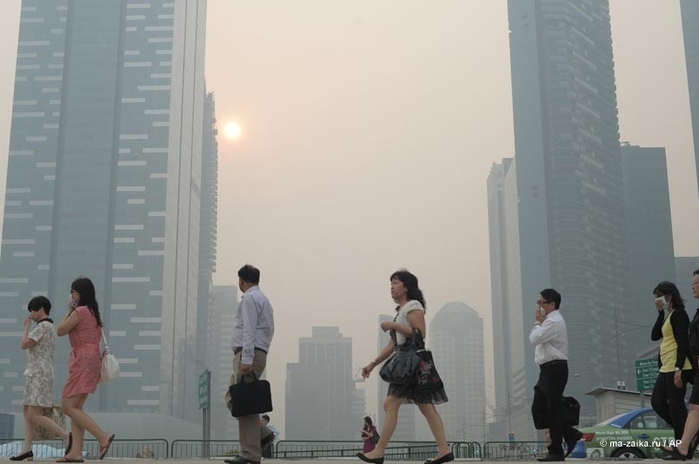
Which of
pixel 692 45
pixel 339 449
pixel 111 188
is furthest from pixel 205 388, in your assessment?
pixel 692 45

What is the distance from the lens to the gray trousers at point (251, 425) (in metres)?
8.55

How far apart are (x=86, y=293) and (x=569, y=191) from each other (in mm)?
168004

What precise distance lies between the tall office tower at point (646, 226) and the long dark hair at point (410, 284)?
174m

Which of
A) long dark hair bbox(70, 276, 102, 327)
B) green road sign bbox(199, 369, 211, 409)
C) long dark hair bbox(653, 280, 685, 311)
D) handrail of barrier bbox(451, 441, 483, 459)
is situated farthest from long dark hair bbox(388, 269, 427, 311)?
green road sign bbox(199, 369, 211, 409)

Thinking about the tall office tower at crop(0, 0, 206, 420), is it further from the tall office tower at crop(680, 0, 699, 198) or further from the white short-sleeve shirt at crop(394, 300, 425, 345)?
the white short-sleeve shirt at crop(394, 300, 425, 345)

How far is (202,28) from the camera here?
184 m

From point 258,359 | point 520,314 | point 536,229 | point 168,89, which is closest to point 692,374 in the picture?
point 258,359

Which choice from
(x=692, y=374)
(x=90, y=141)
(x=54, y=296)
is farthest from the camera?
(x=90, y=141)

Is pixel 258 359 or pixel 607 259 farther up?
pixel 607 259

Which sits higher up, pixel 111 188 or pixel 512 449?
pixel 111 188

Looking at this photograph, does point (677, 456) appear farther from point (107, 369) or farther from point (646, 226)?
point (646, 226)

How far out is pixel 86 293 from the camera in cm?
983

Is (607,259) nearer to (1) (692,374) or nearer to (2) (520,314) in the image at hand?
(2) (520,314)

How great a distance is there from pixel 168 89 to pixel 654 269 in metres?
97.8
